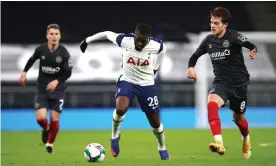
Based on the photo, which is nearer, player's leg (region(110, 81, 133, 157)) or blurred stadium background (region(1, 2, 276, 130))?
player's leg (region(110, 81, 133, 157))

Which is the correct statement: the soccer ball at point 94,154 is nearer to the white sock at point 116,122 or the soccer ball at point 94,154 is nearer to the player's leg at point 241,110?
the white sock at point 116,122

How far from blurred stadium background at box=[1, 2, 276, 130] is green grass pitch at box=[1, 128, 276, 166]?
169 inches

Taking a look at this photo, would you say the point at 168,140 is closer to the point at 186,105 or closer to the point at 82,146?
the point at 82,146

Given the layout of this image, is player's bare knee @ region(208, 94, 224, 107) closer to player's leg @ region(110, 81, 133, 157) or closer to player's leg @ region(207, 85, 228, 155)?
player's leg @ region(207, 85, 228, 155)

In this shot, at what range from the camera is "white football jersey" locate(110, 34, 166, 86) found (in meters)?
8.93

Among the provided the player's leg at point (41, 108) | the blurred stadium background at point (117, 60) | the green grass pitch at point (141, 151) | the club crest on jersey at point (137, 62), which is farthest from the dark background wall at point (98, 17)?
the club crest on jersey at point (137, 62)

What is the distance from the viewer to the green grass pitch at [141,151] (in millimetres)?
8648

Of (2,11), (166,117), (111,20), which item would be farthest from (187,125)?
(2,11)

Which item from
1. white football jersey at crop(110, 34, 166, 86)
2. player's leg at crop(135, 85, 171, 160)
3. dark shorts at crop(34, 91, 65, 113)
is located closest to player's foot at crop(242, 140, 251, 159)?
player's leg at crop(135, 85, 171, 160)

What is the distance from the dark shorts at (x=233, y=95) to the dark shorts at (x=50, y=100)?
3.24 m

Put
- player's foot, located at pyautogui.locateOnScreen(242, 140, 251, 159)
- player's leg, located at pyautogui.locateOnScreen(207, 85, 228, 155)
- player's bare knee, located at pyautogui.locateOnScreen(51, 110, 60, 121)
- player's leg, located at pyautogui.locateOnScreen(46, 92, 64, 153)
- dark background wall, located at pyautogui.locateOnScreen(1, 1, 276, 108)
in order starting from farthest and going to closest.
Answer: dark background wall, located at pyautogui.locateOnScreen(1, 1, 276, 108) → player's bare knee, located at pyautogui.locateOnScreen(51, 110, 60, 121) → player's leg, located at pyautogui.locateOnScreen(46, 92, 64, 153) → player's foot, located at pyautogui.locateOnScreen(242, 140, 251, 159) → player's leg, located at pyautogui.locateOnScreen(207, 85, 228, 155)

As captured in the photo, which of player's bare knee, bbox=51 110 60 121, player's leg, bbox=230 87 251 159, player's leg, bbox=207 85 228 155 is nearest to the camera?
player's leg, bbox=207 85 228 155

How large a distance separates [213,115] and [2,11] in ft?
53.6

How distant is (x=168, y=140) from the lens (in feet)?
→ 46.7
